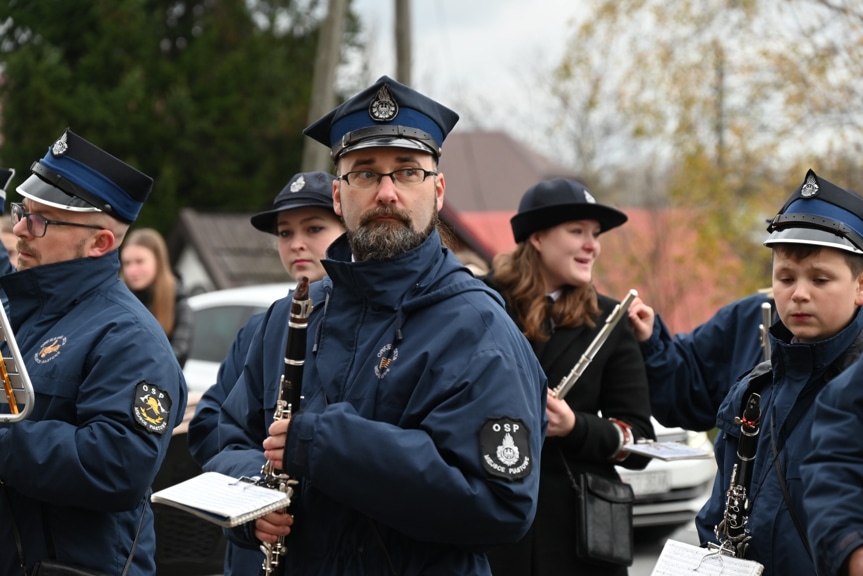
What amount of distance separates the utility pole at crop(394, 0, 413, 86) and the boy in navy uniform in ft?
39.8

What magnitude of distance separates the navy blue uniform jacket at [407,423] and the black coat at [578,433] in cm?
136

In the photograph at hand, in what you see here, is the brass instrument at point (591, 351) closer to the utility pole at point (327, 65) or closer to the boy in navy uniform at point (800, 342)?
the boy in navy uniform at point (800, 342)

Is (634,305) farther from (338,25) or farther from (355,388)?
(338,25)

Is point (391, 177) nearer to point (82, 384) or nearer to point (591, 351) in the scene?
point (82, 384)

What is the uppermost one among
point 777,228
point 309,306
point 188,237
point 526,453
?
point 188,237

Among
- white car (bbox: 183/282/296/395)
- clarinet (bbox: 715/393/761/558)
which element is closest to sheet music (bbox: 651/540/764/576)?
clarinet (bbox: 715/393/761/558)

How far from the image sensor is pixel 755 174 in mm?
17719

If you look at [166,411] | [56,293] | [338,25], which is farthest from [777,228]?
[338,25]

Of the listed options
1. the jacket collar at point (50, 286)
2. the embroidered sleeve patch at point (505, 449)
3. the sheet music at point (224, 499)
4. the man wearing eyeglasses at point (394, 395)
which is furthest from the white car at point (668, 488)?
the sheet music at point (224, 499)

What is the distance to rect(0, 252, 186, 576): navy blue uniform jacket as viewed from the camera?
137 inches

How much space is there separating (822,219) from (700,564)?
0.98 metres

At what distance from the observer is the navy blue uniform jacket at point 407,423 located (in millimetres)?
2822

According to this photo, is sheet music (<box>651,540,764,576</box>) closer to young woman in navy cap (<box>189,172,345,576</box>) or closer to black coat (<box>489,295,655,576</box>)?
black coat (<box>489,295,655,576</box>)

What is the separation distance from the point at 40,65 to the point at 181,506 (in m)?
22.0
